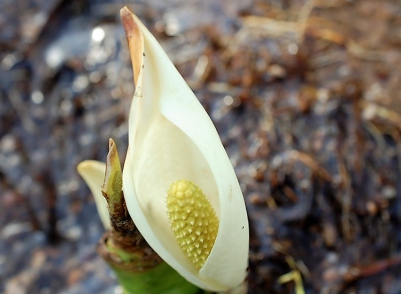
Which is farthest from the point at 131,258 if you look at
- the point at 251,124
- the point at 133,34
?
the point at 251,124

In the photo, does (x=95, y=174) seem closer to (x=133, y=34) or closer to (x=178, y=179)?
(x=178, y=179)

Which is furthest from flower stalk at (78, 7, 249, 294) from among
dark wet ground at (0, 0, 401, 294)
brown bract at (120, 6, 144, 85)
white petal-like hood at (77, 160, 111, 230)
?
dark wet ground at (0, 0, 401, 294)

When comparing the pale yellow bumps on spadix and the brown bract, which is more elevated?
the brown bract

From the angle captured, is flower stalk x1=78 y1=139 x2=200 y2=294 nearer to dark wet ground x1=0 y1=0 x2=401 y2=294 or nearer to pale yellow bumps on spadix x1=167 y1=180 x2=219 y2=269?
pale yellow bumps on spadix x1=167 y1=180 x2=219 y2=269

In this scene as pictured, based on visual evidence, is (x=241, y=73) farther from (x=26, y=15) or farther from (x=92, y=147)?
(x=26, y=15)

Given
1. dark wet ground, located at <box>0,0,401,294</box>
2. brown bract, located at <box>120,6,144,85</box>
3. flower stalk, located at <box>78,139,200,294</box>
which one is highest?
brown bract, located at <box>120,6,144,85</box>

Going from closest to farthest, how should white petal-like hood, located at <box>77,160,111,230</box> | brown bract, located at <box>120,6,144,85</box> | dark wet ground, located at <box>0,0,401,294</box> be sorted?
brown bract, located at <box>120,6,144,85</box> → white petal-like hood, located at <box>77,160,111,230</box> → dark wet ground, located at <box>0,0,401,294</box>

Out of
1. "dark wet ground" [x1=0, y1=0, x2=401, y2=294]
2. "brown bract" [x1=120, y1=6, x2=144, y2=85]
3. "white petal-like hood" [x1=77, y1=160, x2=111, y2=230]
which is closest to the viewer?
"brown bract" [x1=120, y1=6, x2=144, y2=85]
